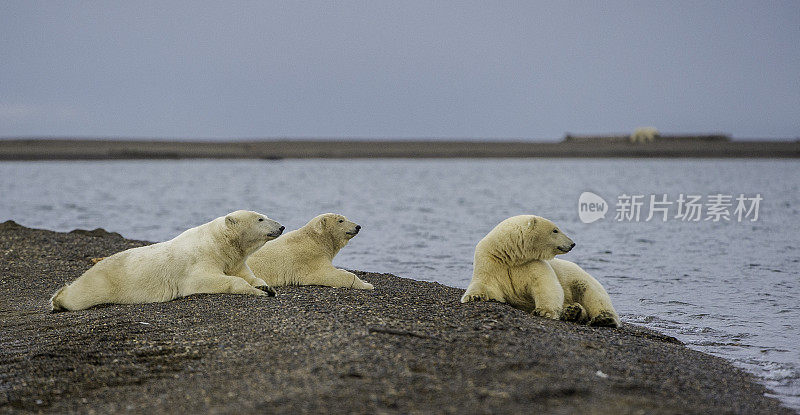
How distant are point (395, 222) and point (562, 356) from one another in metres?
17.0

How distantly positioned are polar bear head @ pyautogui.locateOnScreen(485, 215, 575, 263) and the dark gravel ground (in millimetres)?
756

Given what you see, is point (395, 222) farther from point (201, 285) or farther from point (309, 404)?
point (309, 404)

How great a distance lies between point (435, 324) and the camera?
21.3 ft

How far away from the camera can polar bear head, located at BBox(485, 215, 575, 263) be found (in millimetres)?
7938

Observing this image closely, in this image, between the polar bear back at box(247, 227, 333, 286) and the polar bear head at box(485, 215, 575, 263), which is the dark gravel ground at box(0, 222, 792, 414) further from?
the polar bear back at box(247, 227, 333, 286)

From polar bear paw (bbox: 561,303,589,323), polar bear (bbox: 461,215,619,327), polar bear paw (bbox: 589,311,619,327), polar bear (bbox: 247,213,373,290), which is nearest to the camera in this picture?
polar bear paw (bbox: 561,303,589,323)

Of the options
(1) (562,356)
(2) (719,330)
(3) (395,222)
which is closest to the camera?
(1) (562,356)

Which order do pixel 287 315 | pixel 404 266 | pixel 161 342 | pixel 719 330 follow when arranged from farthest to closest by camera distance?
pixel 404 266 < pixel 719 330 < pixel 287 315 < pixel 161 342

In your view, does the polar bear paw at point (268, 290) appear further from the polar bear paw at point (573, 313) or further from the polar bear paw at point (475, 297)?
the polar bear paw at point (573, 313)

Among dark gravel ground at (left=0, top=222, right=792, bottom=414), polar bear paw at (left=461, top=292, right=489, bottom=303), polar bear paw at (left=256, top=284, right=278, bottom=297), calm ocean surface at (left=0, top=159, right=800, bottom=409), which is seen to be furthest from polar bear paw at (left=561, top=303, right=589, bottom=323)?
polar bear paw at (left=256, top=284, right=278, bottom=297)

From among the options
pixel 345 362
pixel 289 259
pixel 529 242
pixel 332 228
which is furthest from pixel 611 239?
pixel 345 362

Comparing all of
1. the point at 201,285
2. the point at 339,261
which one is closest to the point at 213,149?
the point at 339,261

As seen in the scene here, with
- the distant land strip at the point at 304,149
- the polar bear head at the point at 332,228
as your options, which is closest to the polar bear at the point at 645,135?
the distant land strip at the point at 304,149

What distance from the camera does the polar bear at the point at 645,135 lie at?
81525mm
